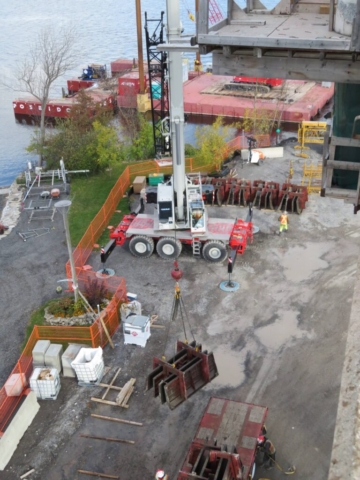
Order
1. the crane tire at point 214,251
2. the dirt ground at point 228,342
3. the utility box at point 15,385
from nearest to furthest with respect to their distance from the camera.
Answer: the dirt ground at point 228,342 → the utility box at point 15,385 → the crane tire at point 214,251

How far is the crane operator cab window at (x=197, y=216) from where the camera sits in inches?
889

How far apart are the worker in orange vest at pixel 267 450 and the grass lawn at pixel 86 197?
14242mm

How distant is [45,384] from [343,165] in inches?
450

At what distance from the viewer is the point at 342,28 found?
8906mm

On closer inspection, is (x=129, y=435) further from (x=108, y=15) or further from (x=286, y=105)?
(x=108, y=15)

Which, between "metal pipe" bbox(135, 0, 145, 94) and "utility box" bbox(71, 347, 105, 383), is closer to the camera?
"utility box" bbox(71, 347, 105, 383)

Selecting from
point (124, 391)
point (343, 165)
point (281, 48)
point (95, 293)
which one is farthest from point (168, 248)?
point (281, 48)

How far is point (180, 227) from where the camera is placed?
23516 millimetres

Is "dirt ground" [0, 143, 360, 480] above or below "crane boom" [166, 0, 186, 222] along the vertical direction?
below

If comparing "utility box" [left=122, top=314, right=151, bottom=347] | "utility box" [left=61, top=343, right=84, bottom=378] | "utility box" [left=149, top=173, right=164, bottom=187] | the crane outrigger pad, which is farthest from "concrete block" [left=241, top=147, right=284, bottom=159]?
the crane outrigger pad

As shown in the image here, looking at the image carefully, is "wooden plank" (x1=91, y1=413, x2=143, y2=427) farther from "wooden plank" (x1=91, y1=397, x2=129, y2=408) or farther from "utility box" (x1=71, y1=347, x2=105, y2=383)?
"utility box" (x1=71, y1=347, x2=105, y2=383)

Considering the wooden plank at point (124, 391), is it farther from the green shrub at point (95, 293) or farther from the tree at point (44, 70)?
the tree at point (44, 70)

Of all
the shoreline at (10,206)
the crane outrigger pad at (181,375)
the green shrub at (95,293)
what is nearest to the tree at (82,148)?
the shoreline at (10,206)

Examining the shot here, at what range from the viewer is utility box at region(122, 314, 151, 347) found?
61.0ft
